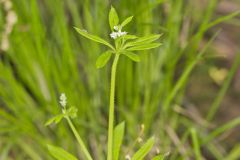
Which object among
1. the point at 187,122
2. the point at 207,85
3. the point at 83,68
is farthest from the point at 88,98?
the point at 207,85

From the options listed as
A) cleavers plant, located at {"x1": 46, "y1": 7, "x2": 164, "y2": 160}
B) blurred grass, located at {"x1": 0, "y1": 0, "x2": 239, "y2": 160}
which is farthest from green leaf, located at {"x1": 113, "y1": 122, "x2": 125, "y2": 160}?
blurred grass, located at {"x1": 0, "y1": 0, "x2": 239, "y2": 160}

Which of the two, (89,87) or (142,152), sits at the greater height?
(89,87)

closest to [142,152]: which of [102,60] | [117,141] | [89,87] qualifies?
[117,141]

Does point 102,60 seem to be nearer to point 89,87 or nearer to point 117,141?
point 117,141

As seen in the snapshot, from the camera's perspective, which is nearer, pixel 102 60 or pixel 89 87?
pixel 102 60

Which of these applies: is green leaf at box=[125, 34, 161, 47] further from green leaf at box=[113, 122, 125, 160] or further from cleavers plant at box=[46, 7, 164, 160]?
green leaf at box=[113, 122, 125, 160]

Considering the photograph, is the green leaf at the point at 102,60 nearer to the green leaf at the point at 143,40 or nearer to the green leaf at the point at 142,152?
the green leaf at the point at 143,40

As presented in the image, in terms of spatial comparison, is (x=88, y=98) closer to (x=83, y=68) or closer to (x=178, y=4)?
(x=83, y=68)

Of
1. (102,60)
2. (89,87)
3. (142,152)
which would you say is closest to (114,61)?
(102,60)
